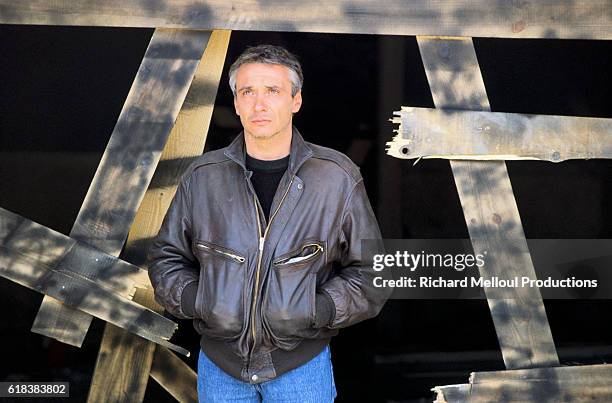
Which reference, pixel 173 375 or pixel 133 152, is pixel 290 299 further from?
pixel 173 375

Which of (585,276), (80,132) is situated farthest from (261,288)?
(585,276)

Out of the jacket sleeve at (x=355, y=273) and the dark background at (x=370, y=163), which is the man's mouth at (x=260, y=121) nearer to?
the jacket sleeve at (x=355, y=273)

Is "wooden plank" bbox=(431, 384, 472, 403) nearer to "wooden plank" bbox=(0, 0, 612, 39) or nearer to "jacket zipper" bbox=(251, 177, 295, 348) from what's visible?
"jacket zipper" bbox=(251, 177, 295, 348)

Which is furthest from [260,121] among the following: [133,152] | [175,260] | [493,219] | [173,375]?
[173,375]

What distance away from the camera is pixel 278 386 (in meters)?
2.55

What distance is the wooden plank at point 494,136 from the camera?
113 inches

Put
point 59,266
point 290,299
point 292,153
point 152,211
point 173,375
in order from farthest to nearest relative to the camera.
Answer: point 173,375 < point 152,211 < point 59,266 < point 292,153 < point 290,299

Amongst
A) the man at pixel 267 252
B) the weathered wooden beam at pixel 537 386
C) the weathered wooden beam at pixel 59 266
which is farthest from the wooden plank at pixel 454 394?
the weathered wooden beam at pixel 59 266

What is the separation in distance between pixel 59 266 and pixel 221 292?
0.78 meters

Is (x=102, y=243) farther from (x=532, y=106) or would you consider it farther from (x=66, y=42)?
(x=532, y=106)

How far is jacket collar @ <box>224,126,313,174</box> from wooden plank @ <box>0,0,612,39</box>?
0.44m

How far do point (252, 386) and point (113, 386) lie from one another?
2.93ft

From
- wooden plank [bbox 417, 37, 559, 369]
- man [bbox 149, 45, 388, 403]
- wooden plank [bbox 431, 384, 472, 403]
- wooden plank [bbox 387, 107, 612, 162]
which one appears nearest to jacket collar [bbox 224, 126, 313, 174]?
man [bbox 149, 45, 388, 403]

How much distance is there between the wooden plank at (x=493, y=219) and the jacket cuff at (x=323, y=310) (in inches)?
25.3
